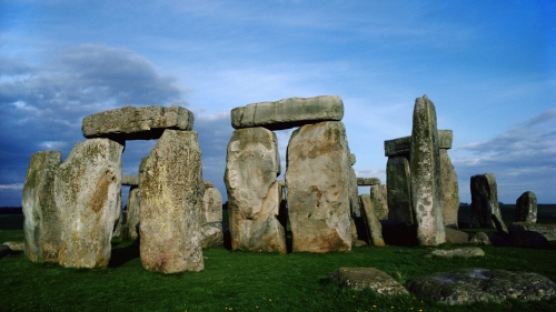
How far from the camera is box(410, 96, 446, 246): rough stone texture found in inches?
460

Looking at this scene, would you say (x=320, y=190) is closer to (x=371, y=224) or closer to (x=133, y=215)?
(x=371, y=224)

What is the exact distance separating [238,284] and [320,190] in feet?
14.4

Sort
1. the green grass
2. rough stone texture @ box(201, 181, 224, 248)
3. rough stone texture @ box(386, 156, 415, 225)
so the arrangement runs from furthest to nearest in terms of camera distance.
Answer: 1. rough stone texture @ box(386, 156, 415, 225)
2. rough stone texture @ box(201, 181, 224, 248)
3. the green grass

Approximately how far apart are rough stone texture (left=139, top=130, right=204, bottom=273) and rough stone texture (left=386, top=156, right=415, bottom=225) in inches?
309

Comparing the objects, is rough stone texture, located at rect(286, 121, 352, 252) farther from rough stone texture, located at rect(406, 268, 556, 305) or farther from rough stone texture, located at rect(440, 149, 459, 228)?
rough stone texture, located at rect(440, 149, 459, 228)

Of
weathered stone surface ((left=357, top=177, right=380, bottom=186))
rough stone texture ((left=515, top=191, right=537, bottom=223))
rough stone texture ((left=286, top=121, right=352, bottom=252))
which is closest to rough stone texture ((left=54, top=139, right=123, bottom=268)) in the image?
rough stone texture ((left=286, top=121, right=352, bottom=252))

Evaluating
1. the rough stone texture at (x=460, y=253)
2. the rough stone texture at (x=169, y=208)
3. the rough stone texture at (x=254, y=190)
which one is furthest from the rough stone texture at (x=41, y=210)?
the rough stone texture at (x=460, y=253)

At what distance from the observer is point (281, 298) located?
20.4 feet

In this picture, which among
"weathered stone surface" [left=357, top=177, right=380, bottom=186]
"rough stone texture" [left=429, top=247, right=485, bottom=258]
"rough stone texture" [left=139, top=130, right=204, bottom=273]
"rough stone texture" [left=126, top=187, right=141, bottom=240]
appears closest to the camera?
"rough stone texture" [left=139, top=130, right=204, bottom=273]

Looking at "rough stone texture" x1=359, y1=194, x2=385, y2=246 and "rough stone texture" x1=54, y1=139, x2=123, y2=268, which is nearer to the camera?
"rough stone texture" x1=54, y1=139, x2=123, y2=268

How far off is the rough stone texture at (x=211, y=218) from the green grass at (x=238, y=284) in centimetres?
213

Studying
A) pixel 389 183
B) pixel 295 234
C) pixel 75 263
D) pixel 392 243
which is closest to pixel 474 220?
pixel 389 183

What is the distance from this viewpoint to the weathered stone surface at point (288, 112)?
11.2 m

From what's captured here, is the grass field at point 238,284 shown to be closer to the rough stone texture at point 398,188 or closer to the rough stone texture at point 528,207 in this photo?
the rough stone texture at point 398,188
